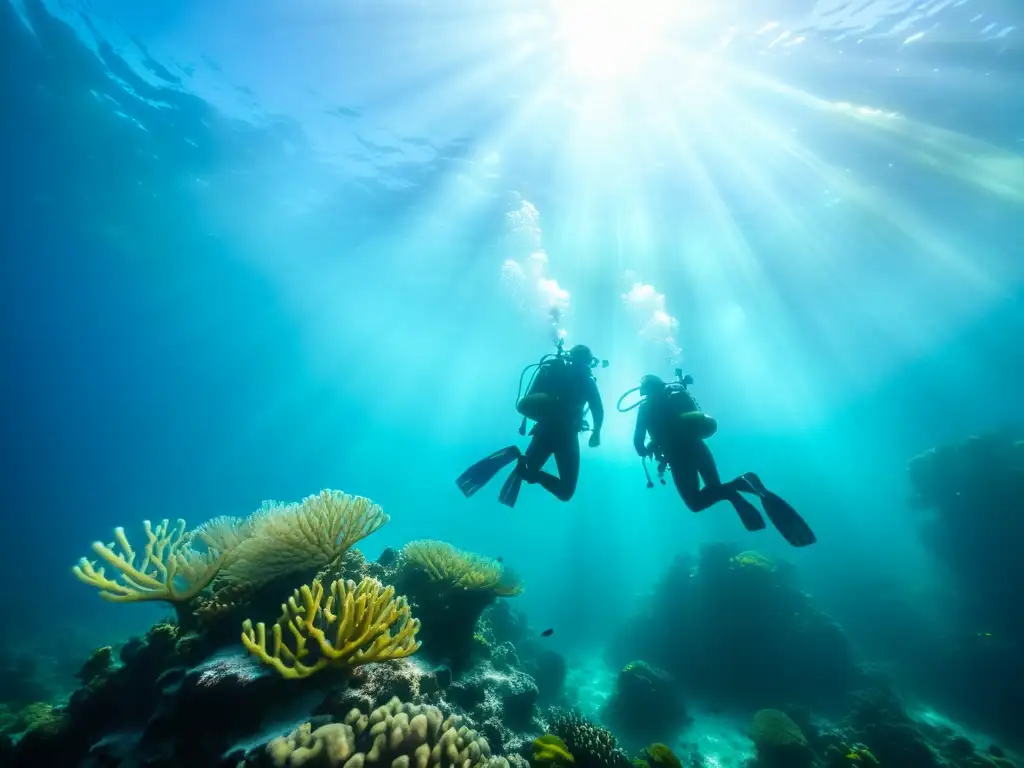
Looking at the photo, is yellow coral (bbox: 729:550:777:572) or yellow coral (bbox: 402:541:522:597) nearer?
yellow coral (bbox: 402:541:522:597)

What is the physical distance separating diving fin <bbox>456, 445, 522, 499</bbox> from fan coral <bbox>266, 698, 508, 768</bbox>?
3.69 m

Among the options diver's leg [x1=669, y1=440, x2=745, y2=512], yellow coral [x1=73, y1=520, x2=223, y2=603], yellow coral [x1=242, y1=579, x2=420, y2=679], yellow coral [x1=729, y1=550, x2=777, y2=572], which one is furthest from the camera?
yellow coral [x1=729, y1=550, x2=777, y2=572]

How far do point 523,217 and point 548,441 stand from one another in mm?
20003

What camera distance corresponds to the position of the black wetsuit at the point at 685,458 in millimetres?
6766

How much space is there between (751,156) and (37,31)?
32.3 meters

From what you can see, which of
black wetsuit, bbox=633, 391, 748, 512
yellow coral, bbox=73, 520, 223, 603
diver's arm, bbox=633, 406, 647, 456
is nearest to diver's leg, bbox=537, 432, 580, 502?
diver's arm, bbox=633, 406, 647, 456

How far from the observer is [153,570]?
14.4 feet

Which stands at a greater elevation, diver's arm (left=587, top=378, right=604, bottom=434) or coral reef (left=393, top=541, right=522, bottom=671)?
diver's arm (left=587, top=378, right=604, bottom=434)

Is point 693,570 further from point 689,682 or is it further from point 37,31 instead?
point 37,31

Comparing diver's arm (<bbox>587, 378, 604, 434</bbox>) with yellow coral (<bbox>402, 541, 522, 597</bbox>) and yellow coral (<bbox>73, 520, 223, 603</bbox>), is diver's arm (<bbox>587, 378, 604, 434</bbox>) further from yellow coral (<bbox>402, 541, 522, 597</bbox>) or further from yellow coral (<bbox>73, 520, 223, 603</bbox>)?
yellow coral (<bbox>73, 520, 223, 603</bbox>)

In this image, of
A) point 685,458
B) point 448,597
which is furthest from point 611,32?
point 448,597

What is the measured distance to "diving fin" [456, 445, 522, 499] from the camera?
690 centimetres

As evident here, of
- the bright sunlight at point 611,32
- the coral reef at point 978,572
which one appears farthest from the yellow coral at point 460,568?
the coral reef at point 978,572

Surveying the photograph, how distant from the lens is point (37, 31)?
1838 centimetres
